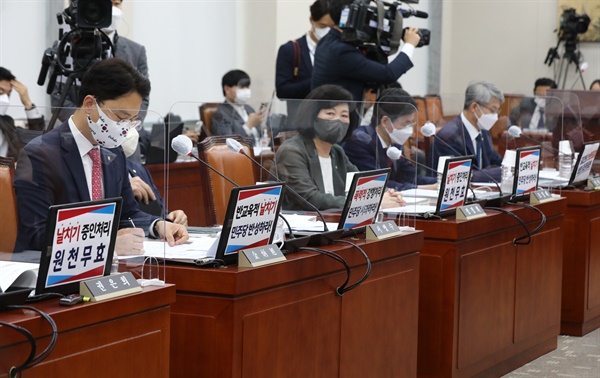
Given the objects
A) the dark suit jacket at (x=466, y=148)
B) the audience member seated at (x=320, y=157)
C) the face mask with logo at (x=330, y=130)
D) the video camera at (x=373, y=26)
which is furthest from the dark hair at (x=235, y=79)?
the face mask with logo at (x=330, y=130)

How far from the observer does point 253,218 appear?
2375mm

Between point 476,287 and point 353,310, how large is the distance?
0.88m

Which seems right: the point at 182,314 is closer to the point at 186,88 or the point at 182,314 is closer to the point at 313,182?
the point at 313,182

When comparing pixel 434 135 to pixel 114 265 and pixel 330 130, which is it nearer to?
pixel 330 130

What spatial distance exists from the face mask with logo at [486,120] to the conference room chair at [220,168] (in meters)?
1.49

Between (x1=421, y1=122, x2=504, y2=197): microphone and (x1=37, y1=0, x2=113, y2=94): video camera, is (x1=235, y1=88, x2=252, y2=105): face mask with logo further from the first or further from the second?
(x1=421, y1=122, x2=504, y2=197): microphone

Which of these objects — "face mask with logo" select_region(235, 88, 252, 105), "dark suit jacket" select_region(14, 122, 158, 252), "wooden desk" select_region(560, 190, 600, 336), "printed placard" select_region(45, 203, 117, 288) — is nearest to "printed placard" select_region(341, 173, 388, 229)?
"dark suit jacket" select_region(14, 122, 158, 252)

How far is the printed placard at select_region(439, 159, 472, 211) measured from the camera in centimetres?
338

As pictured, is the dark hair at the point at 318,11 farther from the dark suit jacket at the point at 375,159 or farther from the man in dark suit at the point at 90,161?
the man in dark suit at the point at 90,161

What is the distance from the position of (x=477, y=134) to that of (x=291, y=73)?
117cm

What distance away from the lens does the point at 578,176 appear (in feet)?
15.0

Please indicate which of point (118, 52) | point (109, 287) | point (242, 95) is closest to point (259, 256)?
point (109, 287)

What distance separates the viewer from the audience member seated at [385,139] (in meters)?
3.13

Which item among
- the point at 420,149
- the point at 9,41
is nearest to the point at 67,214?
the point at 420,149
